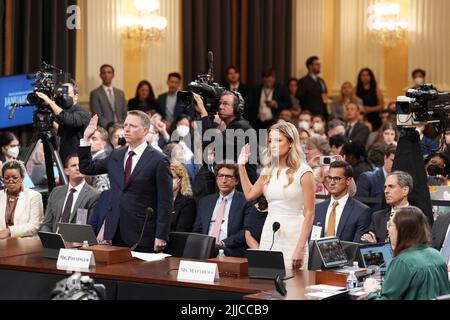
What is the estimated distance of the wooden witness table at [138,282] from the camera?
5141 millimetres

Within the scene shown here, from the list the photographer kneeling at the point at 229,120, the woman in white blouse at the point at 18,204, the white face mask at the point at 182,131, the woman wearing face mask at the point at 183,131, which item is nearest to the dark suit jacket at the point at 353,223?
the photographer kneeling at the point at 229,120

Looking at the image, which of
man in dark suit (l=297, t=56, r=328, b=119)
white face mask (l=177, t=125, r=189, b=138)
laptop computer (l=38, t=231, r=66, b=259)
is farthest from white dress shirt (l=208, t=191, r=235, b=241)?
man in dark suit (l=297, t=56, r=328, b=119)

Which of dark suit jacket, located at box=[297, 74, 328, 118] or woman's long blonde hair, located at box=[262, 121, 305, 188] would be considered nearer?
woman's long blonde hair, located at box=[262, 121, 305, 188]

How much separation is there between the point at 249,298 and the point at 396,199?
5.76ft

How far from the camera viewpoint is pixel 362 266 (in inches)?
218

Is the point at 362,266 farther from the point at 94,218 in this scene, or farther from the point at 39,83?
the point at 39,83

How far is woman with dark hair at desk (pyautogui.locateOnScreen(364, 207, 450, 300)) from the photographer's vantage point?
452 cm

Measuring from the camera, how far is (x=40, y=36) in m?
11.2

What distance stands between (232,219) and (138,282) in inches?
67.9

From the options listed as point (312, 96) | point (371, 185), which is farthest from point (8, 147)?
point (312, 96)

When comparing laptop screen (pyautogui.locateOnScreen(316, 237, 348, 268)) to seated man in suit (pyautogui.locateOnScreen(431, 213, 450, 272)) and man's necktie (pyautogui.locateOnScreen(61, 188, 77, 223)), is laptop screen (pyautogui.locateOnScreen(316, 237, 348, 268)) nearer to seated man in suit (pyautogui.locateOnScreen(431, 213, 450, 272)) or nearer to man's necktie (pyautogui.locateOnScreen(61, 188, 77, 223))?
seated man in suit (pyautogui.locateOnScreen(431, 213, 450, 272))

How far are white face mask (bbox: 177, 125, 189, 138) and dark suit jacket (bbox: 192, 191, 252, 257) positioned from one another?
10.1ft

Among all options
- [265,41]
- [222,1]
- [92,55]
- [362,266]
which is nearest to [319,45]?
[265,41]

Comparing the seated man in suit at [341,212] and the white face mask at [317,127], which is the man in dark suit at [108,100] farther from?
the seated man in suit at [341,212]
